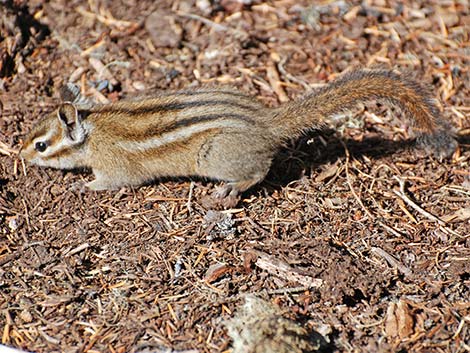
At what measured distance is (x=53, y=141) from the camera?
587 centimetres

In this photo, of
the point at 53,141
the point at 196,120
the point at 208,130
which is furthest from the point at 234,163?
the point at 53,141

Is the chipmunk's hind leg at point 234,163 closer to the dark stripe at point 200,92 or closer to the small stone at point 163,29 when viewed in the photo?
the dark stripe at point 200,92

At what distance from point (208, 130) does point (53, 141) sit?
1344 mm

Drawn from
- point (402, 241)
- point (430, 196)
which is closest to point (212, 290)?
point (402, 241)

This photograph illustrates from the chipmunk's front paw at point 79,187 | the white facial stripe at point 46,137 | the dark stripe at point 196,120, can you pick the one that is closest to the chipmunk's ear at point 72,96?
the white facial stripe at point 46,137

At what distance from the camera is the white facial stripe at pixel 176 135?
5.52 metres

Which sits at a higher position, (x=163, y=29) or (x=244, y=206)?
(x=163, y=29)

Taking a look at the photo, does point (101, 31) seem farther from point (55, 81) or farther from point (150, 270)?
point (150, 270)

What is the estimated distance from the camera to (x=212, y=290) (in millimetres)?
5035

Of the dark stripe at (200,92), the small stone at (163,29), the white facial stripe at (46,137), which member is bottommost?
the white facial stripe at (46,137)

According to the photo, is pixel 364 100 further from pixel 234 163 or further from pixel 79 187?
pixel 79 187

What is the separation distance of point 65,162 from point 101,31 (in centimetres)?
200

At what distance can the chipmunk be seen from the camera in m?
5.56

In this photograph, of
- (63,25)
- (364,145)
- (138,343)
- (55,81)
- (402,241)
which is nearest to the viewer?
A: (138,343)
